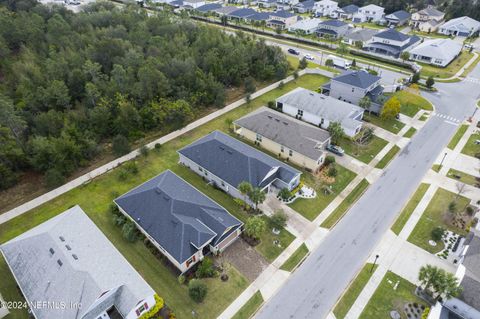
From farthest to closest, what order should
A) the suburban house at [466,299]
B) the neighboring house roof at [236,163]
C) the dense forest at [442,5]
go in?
the dense forest at [442,5], the neighboring house roof at [236,163], the suburban house at [466,299]

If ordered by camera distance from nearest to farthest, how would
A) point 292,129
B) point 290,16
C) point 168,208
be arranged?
1. point 168,208
2. point 292,129
3. point 290,16

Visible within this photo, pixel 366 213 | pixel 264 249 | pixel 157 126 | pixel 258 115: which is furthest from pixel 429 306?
pixel 157 126

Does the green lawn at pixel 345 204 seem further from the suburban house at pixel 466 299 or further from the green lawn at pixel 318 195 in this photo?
the suburban house at pixel 466 299

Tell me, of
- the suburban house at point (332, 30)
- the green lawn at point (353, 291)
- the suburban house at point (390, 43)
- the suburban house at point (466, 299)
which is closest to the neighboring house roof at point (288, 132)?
the green lawn at point (353, 291)

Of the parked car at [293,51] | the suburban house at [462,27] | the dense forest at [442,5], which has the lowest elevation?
→ the parked car at [293,51]

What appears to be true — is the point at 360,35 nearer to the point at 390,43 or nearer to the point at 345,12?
the point at 390,43

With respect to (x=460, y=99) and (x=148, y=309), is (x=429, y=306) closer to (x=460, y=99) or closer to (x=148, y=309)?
(x=148, y=309)

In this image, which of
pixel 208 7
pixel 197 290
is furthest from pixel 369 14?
pixel 197 290

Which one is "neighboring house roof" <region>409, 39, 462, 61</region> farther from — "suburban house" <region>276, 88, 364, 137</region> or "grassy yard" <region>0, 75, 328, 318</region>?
"grassy yard" <region>0, 75, 328, 318</region>
